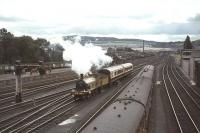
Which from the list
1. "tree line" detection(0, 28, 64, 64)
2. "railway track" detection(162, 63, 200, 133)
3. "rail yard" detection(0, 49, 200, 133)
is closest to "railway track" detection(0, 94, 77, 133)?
"rail yard" detection(0, 49, 200, 133)

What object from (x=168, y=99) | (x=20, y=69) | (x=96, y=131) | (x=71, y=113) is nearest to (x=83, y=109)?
(x=71, y=113)

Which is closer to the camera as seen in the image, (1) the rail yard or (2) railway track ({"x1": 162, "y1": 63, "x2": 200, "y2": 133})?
(1) the rail yard

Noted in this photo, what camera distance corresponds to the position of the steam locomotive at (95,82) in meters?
44.2

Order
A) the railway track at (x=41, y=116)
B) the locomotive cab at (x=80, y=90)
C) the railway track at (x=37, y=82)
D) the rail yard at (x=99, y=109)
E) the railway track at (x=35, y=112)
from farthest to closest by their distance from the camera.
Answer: the railway track at (x=37, y=82) → the locomotive cab at (x=80, y=90) → the railway track at (x=35, y=112) → the railway track at (x=41, y=116) → the rail yard at (x=99, y=109)

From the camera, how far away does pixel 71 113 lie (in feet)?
119

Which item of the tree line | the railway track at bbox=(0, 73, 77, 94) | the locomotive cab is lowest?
the railway track at bbox=(0, 73, 77, 94)

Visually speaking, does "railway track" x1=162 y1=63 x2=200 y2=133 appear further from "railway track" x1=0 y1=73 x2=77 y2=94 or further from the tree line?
the tree line

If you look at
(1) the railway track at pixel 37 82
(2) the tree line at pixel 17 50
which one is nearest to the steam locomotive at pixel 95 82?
(1) the railway track at pixel 37 82

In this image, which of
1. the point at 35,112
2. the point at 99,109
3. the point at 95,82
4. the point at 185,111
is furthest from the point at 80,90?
the point at 185,111

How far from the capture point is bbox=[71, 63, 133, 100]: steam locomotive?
44219 millimetres

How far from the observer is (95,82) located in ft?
160

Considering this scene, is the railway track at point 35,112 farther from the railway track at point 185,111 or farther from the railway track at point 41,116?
the railway track at point 185,111

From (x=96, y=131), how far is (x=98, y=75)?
112 feet

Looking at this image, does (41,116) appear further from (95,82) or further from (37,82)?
(37,82)
